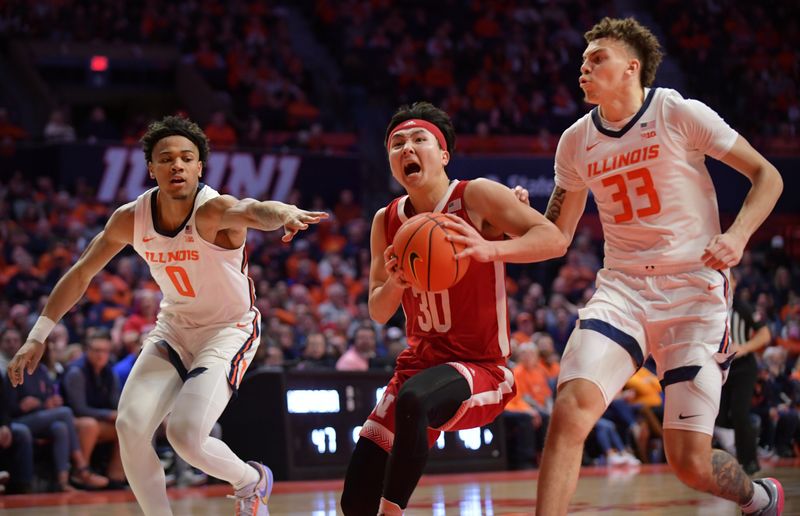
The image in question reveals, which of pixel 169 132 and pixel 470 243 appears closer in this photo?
pixel 470 243

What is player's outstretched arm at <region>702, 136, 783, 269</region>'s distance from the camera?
4.41 m

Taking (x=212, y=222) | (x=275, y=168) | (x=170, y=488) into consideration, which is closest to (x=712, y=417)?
(x=212, y=222)

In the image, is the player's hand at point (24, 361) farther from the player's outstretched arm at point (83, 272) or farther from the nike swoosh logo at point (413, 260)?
the nike swoosh logo at point (413, 260)

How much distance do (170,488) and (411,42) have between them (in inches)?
508

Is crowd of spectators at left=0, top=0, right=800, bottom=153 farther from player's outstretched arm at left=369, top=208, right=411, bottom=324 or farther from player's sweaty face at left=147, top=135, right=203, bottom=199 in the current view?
player's outstretched arm at left=369, top=208, right=411, bottom=324

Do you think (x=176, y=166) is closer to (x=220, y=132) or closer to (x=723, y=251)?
(x=723, y=251)

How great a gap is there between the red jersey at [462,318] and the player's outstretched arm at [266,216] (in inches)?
21.4

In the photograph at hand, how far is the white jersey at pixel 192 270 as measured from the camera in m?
5.48

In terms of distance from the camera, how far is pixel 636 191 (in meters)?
4.77

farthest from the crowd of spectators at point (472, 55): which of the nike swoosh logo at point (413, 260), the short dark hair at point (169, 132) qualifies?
the nike swoosh logo at point (413, 260)

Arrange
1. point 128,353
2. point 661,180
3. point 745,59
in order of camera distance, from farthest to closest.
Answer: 1. point 745,59
2. point 128,353
3. point 661,180

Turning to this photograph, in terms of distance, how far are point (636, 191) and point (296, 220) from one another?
143 cm

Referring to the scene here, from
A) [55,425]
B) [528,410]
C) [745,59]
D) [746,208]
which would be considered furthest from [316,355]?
[745,59]

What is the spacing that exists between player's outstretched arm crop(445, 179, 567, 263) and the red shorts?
0.50 metres
